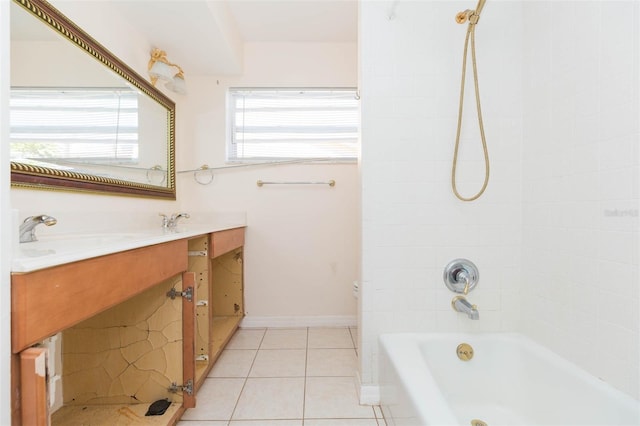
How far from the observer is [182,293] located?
4.01ft

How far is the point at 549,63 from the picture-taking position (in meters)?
1.23

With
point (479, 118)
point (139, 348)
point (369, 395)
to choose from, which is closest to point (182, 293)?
point (139, 348)

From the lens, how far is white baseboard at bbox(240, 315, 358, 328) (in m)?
2.36

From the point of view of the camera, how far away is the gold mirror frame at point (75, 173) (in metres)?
1.06

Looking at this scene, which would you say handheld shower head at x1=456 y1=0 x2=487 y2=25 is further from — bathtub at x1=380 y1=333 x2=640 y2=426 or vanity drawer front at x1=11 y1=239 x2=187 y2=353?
vanity drawer front at x1=11 y1=239 x2=187 y2=353

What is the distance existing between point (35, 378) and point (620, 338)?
1.60 metres

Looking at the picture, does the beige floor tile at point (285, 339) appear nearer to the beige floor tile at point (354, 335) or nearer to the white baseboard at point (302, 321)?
the white baseboard at point (302, 321)

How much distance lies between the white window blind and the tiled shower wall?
81.2 inches

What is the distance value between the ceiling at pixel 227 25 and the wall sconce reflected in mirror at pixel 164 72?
17cm

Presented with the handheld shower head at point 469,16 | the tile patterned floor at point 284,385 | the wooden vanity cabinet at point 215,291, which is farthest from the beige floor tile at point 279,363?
the handheld shower head at point 469,16

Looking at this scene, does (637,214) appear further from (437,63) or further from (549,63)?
(437,63)

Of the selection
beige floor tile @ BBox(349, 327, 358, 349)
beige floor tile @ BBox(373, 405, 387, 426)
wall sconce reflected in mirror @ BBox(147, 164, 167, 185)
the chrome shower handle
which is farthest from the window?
beige floor tile @ BBox(373, 405, 387, 426)


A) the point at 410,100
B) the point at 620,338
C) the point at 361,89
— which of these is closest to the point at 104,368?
the point at 361,89

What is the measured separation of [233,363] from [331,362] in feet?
2.01
